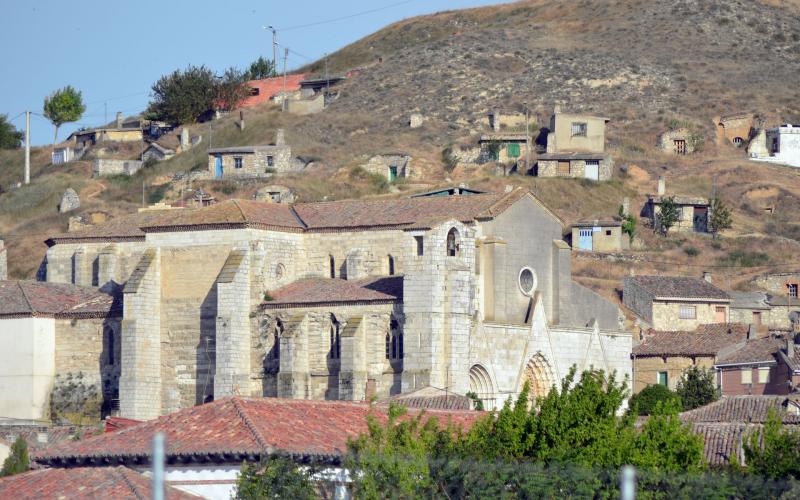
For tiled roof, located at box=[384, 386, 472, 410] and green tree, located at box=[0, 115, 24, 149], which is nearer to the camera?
tiled roof, located at box=[384, 386, 472, 410]

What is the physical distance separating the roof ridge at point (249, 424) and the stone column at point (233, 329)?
95.4 ft

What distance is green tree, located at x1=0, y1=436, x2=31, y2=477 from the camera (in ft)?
154

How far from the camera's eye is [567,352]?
243 ft

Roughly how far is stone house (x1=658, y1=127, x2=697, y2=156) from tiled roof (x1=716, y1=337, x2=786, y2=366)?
43281 millimetres

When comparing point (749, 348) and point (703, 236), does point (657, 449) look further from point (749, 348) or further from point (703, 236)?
point (703, 236)

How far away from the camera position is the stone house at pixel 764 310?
94250 millimetres

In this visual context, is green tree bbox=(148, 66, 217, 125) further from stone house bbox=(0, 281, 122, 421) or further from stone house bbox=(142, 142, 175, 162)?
stone house bbox=(0, 281, 122, 421)

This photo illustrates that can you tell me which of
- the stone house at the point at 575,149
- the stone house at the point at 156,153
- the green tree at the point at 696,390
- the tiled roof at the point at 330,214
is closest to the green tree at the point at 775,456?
the tiled roof at the point at 330,214

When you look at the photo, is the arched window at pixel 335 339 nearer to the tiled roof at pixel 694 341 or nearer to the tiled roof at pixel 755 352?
the tiled roof at pixel 694 341

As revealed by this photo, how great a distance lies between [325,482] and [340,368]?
3138cm

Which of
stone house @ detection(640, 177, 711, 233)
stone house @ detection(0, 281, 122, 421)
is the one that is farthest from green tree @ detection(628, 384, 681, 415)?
stone house @ detection(640, 177, 711, 233)

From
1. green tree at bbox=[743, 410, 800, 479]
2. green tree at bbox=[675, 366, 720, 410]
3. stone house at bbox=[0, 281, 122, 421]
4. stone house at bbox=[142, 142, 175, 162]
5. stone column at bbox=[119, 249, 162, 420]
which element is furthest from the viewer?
stone house at bbox=[142, 142, 175, 162]

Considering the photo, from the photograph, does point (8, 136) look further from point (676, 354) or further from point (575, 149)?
point (676, 354)

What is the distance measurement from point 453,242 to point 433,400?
530 inches
